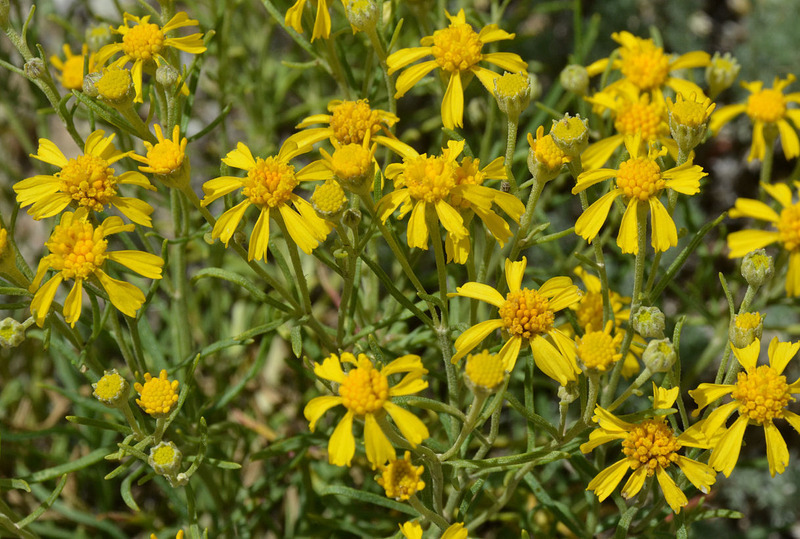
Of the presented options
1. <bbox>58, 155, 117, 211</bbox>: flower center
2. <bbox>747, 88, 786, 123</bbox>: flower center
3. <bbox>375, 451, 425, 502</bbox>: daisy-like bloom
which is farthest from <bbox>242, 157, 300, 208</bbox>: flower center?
<bbox>747, 88, 786, 123</bbox>: flower center

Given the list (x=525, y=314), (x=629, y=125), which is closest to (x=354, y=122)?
(x=525, y=314)

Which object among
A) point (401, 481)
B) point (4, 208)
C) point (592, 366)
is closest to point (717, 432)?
point (592, 366)

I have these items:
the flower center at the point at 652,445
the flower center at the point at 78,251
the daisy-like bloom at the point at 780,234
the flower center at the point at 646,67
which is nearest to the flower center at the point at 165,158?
the flower center at the point at 78,251

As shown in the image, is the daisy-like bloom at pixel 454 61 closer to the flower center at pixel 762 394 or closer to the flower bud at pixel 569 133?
the flower bud at pixel 569 133

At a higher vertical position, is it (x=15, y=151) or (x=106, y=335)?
(x=15, y=151)

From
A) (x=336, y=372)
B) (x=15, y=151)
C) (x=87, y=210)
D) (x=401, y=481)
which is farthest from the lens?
(x=15, y=151)

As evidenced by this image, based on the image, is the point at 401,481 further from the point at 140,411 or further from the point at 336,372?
the point at 140,411

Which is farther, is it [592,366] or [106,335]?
[106,335]

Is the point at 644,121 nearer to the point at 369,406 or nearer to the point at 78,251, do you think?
the point at 369,406
